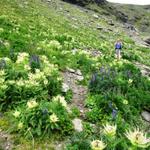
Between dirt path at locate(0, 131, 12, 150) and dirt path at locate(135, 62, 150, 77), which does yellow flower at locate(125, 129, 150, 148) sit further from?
dirt path at locate(135, 62, 150, 77)

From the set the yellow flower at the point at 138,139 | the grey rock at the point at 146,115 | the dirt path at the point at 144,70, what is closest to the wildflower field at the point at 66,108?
the yellow flower at the point at 138,139

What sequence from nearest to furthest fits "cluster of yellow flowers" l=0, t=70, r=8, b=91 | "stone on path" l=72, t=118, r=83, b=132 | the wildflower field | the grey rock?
the wildflower field → "stone on path" l=72, t=118, r=83, b=132 → "cluster of yellow flowers" l=0, t=70, r=8, b=91 → the grey rock

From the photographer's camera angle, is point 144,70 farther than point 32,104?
Yes

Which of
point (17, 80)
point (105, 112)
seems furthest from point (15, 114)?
point (105, 112)

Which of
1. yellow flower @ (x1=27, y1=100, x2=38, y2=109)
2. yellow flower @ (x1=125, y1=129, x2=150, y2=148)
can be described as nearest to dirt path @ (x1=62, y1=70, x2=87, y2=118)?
yellow flower @ (x1=27, y1=100, x2=38, y2=109)

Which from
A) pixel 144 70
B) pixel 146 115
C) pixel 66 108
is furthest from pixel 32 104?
pixel 144 70

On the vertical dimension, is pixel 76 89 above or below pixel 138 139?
below

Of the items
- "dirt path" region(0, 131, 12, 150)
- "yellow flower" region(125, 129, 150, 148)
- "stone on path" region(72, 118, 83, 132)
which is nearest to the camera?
"yellow flower" region(125, 129, 150, 148)

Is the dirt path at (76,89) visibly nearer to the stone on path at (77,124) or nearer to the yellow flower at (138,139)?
the stone on path at (77,124)

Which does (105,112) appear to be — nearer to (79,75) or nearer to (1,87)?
(1,87)

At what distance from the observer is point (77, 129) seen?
9.20 meters

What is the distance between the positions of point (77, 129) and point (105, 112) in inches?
48.5

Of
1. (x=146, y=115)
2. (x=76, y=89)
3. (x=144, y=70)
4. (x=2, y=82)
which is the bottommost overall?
(x=144, y=70)

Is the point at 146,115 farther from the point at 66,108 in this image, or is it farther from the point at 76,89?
the point at 66,108
